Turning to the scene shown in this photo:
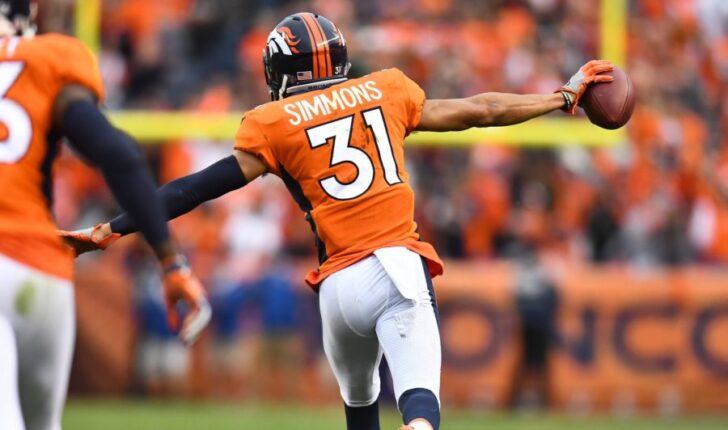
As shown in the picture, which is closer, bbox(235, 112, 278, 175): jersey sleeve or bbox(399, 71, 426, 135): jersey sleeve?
bbox(235, 112, 278, 175): jersey sleeve

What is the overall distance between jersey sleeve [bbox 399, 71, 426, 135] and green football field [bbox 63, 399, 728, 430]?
4.72 meters

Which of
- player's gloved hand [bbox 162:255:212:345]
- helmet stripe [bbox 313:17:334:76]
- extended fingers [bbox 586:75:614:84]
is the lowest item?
player's gloved hand [bbox 162:255:212:345]

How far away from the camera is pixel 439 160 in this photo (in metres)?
12.2

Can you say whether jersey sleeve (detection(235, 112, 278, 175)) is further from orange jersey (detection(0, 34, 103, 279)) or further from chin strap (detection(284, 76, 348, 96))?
orange jersey (detection(0, 34, 103, 279))

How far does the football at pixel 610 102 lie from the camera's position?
17.4ft

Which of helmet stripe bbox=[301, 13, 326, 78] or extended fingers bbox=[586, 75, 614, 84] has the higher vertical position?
helmet stripe bbox=[301, 13, 326, 78]

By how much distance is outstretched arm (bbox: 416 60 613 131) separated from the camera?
4.96m

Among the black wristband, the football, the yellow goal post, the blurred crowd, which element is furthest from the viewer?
the blurred crowd

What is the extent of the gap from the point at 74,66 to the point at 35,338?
0.73 meters

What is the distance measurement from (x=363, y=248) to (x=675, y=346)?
7.00 meters

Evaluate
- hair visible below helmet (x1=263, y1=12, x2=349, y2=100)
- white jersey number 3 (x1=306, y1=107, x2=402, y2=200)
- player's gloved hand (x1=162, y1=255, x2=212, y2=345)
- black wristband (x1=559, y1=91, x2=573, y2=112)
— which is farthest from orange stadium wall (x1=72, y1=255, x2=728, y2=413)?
player's gloved hand (x1=162, y1=255, x2=212, y2=345)

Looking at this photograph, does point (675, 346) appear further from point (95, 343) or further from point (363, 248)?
point (363, 248)

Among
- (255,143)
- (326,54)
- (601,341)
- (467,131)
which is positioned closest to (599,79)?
(326,54)

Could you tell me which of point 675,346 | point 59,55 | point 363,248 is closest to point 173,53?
point 675,346
